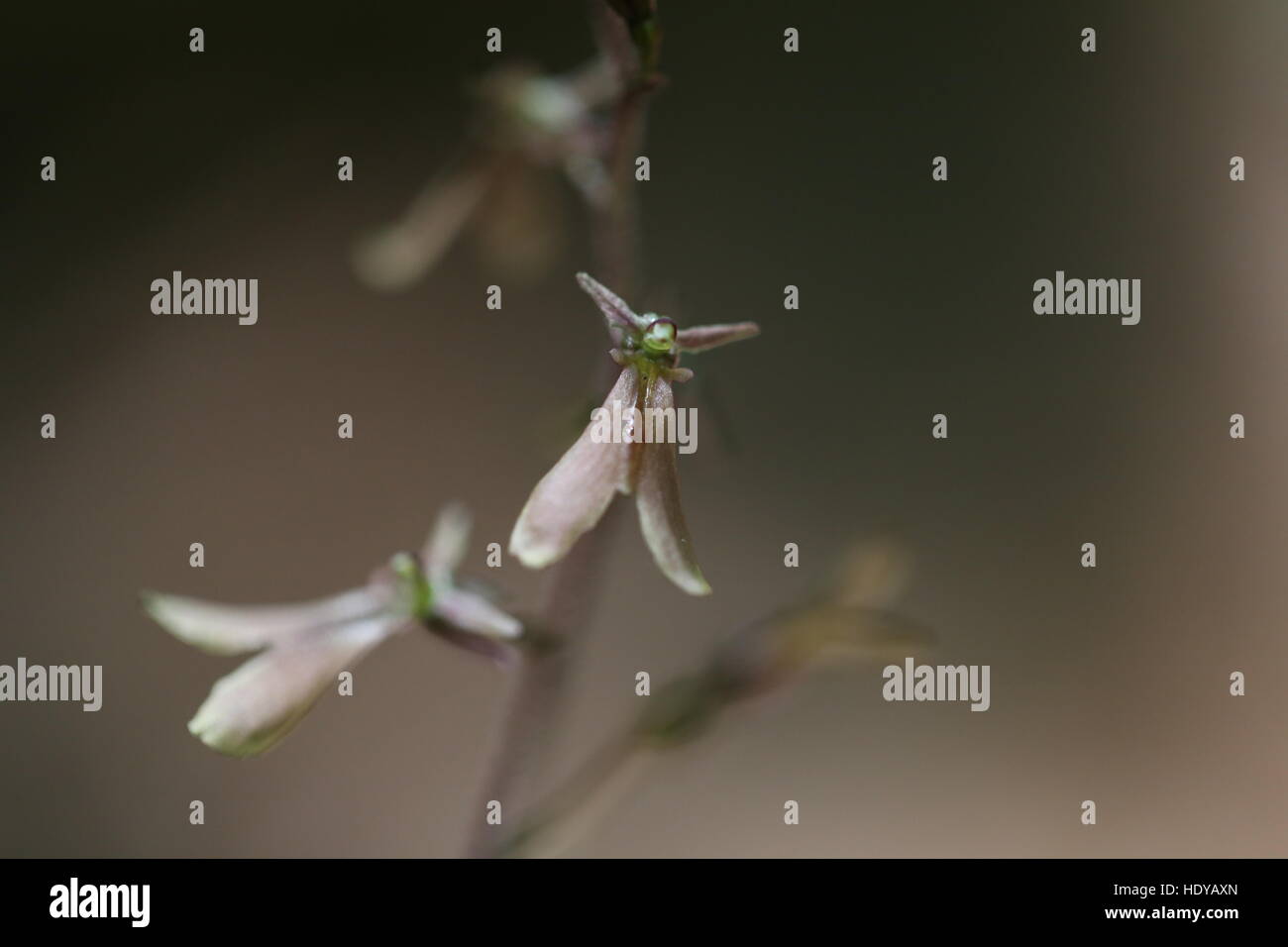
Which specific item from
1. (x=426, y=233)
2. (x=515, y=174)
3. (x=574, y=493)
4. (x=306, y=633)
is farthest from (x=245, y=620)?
(x=515, y=174)

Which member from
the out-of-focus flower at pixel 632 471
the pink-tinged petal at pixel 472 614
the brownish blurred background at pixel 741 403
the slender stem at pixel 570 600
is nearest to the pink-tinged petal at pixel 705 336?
the out-of-focus flower at pixel 632 471

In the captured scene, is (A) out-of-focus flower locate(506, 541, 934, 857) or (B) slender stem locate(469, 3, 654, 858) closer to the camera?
(B) slender stem locate(469, 3, 654, 858)

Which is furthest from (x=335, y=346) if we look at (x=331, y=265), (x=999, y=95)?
(x=999, y=95)

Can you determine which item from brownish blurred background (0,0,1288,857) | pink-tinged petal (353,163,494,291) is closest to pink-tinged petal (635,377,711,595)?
pink-tinged petal (353,163,494,291)

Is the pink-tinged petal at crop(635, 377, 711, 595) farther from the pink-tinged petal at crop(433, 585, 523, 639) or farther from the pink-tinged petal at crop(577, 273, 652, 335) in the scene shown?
the pink-tinged petal at crop(433, 585, 523, 639)

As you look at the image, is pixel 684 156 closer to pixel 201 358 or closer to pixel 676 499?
pixel 201 358

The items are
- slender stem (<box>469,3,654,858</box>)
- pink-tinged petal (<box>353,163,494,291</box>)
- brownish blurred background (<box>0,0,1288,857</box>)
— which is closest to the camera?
slender stem (<box>469,3,654,858</box>)

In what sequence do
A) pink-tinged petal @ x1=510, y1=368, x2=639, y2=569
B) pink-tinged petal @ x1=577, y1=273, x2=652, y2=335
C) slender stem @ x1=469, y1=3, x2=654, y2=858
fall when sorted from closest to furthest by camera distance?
pink-tinged petal @ x1=510, y1=368, x2=639, y2=569 → pink-tinged petal @ x1=577, y1=273, x2=652, y2=335 → slender stem @ x1=469, y1=3, x2=654, y2=858
